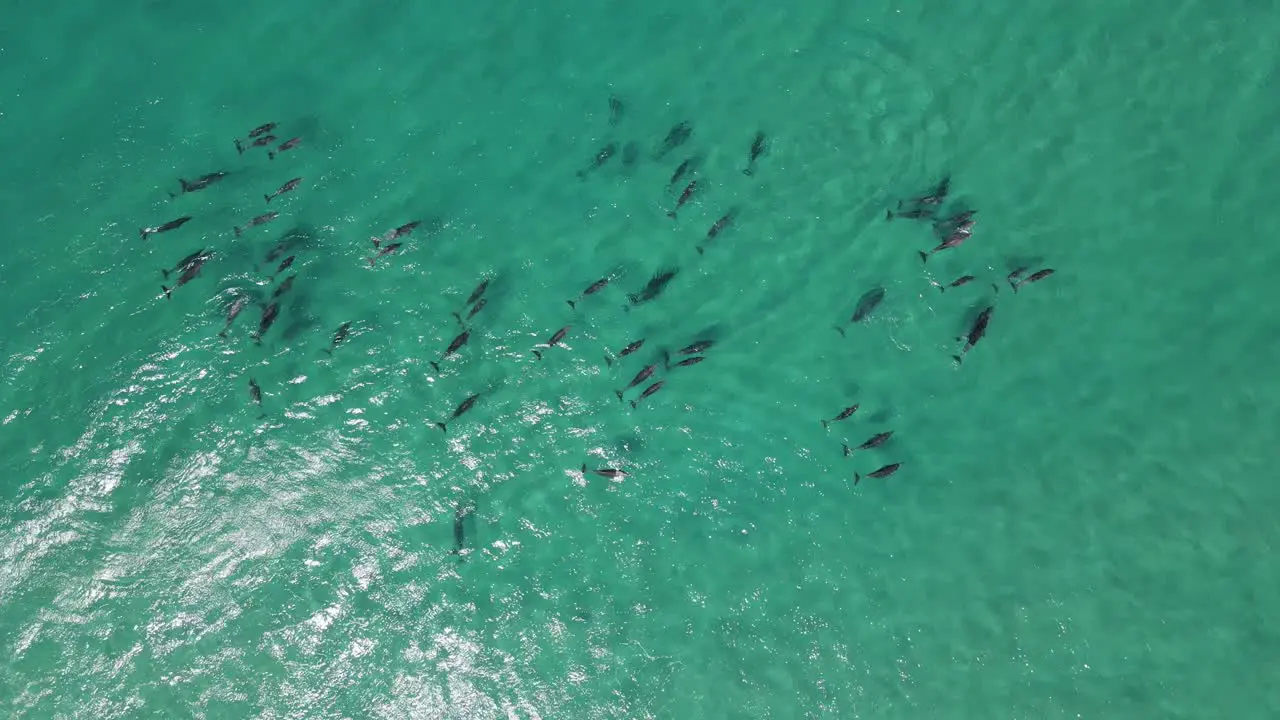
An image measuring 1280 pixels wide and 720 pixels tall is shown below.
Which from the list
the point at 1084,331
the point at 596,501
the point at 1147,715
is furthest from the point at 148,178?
the point at 1147,715

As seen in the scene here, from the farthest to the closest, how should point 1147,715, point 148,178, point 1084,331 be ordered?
point 148,178 < point 1084,331 < point 1147,715

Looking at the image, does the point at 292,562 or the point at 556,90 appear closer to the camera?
the point at 292,562

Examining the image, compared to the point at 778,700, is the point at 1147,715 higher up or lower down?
lower down

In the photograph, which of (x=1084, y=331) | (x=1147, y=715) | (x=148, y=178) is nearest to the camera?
(x=1147, y=715)

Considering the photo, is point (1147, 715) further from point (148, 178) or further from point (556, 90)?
point (148, 178)

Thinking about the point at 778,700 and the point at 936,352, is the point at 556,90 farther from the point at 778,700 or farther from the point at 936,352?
the point at 778,700

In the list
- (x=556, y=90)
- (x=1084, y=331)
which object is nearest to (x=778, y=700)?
(x=1084, y=331)

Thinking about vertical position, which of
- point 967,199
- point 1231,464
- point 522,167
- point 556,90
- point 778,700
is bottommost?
point 778,700
